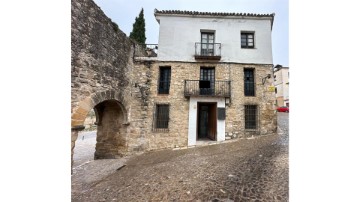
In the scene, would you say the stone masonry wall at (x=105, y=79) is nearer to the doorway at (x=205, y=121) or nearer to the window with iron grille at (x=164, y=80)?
the window with iron grille at (x=164, y=80)

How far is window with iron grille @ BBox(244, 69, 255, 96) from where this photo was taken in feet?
27.3

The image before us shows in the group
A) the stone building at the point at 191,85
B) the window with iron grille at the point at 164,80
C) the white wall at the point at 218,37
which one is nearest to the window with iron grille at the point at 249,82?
the stone building at the point at 191,85

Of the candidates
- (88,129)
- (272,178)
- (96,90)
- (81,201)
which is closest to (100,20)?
(96,90)

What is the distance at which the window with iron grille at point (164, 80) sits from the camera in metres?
8.17

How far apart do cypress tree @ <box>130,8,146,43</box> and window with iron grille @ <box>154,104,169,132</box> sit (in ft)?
25.5

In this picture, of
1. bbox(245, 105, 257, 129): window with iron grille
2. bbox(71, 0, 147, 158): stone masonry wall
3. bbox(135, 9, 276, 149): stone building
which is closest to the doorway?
bbox(135, 9, 276, 149): stone building

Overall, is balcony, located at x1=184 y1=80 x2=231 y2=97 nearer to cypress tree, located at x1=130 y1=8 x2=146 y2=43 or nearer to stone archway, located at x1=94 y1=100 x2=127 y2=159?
stone archway, located at x1=94 y1=100 x2=127 y2=159

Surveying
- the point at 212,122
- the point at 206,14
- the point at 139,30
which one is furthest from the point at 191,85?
the point at 139,30

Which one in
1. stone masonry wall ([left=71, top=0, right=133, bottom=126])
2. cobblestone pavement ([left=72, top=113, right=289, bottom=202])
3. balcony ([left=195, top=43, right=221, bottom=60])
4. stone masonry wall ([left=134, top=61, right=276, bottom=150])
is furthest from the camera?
balcony ([left=195, top=43, right=221, bottom=60])

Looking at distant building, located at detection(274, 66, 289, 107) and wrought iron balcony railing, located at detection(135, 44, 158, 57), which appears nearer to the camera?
wrought iron balcony railing, located at detection(135, 44, 158, 57)

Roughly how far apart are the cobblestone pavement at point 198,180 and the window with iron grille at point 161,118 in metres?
2.45
